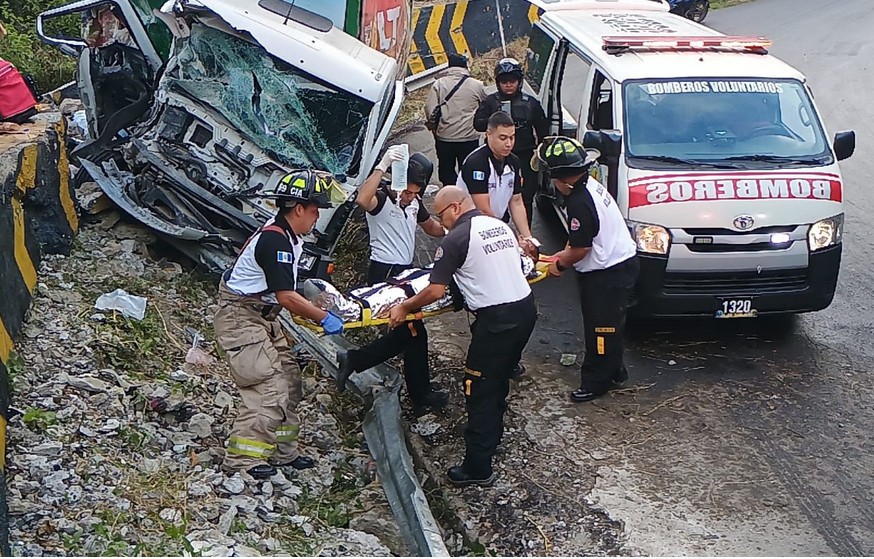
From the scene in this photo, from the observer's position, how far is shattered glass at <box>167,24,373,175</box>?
7395 millimetres

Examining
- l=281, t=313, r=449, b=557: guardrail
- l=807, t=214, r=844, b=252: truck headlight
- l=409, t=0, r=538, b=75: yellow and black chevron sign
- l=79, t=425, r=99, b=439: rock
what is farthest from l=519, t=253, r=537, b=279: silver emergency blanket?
l=409, t=0, r=538, b=75: yellow and black chevron sign

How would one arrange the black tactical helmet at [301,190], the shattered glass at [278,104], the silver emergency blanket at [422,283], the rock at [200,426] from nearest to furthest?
1. the black tactical helmet at [301,190]
2. the rock at [200,426]
3. the silver emergency blanket at [422,283]
4. the shattered glass at [278,104]

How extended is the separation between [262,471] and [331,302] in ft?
3.38

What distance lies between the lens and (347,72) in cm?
737

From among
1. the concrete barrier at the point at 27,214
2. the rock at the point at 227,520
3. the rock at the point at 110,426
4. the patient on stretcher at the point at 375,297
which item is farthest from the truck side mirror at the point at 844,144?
the concrete barrier at the point at 27,214

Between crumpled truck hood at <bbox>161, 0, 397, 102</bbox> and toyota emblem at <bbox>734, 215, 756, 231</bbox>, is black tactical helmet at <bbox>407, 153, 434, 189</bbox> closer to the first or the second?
crumpled truck hood at <bbox>161, 0, 397, 102</bbox>

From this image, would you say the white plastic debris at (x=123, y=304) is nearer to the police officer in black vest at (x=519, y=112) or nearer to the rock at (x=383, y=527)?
the rock at (x=383, y=527)

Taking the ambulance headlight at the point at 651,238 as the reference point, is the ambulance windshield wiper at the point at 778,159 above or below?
above

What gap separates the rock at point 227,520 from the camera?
177 inches

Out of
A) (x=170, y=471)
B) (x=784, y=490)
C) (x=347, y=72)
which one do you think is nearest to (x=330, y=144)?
(x=347, y=72)

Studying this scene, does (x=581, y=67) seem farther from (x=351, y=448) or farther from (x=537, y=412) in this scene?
(x=351, y=448)

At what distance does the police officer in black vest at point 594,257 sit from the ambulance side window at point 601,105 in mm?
1122

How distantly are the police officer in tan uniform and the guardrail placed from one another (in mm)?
579

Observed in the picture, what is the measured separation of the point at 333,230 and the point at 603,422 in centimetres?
272
